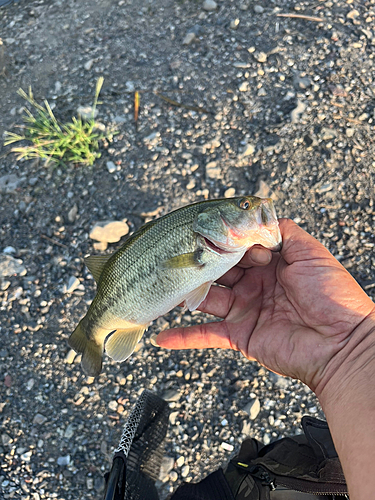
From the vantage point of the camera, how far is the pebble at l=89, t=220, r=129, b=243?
13.7 ft

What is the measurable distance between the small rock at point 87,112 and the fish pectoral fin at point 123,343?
9.26ft

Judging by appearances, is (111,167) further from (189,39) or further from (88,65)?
(189,39)

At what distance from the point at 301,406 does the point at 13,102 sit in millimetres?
4798

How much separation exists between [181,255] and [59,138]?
269cm

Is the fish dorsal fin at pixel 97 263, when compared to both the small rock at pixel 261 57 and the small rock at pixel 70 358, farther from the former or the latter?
the small rock at pixel 261 57

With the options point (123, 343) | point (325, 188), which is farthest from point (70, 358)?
point (325, 188)

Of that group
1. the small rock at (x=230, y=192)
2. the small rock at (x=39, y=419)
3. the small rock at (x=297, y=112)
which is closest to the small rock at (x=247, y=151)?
the small rock at (x=230, y=192)

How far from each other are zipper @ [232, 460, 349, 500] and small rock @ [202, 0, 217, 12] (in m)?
5.23

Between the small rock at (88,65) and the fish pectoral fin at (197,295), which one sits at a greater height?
the small rock at (88,65)

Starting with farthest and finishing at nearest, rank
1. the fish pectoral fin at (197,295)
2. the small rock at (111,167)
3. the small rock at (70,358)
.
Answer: the small rock at (111,167) < the small rock at (70,358) < the fish pectoral fin at (197,295)

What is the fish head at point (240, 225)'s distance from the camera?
105 inches

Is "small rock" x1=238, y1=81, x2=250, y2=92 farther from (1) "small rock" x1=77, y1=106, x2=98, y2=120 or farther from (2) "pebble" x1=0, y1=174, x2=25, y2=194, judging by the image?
(2) "pebble" x1=0, y1=174, x2=25, y2=194

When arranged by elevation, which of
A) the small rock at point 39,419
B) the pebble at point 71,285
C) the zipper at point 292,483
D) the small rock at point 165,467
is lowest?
the small rock at point 165,467

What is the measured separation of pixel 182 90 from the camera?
4.83 m
